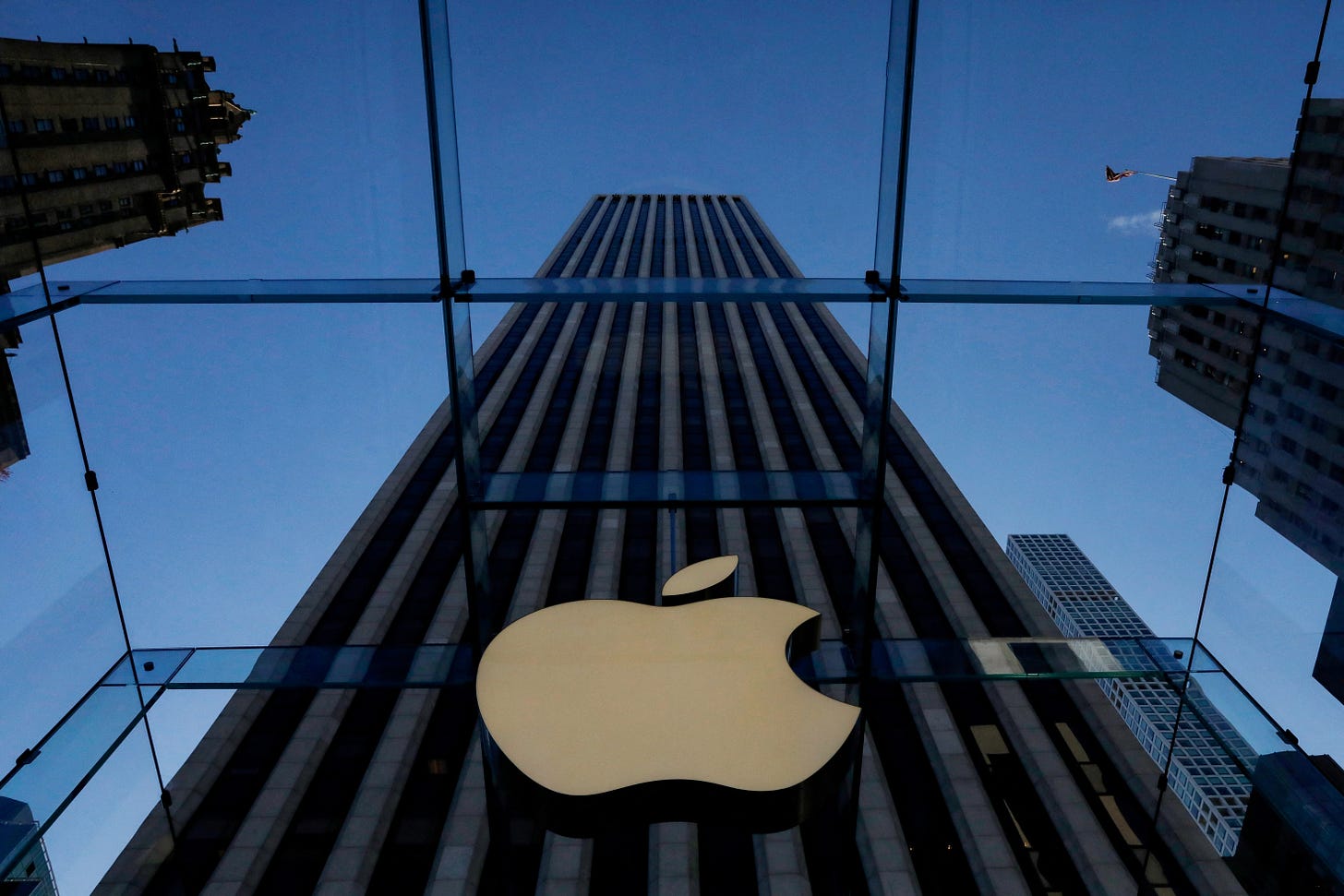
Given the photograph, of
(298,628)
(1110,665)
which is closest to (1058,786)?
(1110,665)

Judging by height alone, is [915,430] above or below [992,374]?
below

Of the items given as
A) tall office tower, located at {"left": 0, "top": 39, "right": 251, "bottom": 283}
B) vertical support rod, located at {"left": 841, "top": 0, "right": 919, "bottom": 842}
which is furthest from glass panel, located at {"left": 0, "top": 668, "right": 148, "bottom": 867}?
vertical support rod, located at {"left": 841, "top": 0, "right": 919, "bottom": 842}

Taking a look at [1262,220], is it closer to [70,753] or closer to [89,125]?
[89,125]

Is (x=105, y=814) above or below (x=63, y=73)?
below

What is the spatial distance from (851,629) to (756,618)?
146 cm

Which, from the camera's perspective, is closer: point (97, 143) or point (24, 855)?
point (24, 855)

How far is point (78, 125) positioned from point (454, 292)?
422 centimetres

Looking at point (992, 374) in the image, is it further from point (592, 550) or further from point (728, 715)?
point (592, 550)

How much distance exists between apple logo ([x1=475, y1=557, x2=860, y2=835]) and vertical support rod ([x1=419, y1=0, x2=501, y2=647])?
0.90 metres

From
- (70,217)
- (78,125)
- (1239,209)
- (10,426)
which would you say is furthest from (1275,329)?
(78,125)

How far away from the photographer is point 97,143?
6551 mm

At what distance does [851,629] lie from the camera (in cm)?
687

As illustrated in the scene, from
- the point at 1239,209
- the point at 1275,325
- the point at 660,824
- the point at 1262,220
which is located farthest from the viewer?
the point at 660,824

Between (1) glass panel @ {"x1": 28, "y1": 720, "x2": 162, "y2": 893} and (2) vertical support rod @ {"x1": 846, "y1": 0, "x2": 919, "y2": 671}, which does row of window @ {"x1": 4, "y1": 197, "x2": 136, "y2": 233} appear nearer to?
(1) glass panel @ {"x1": 28, "y1": 720, "x2": 162, "y2": 893}
